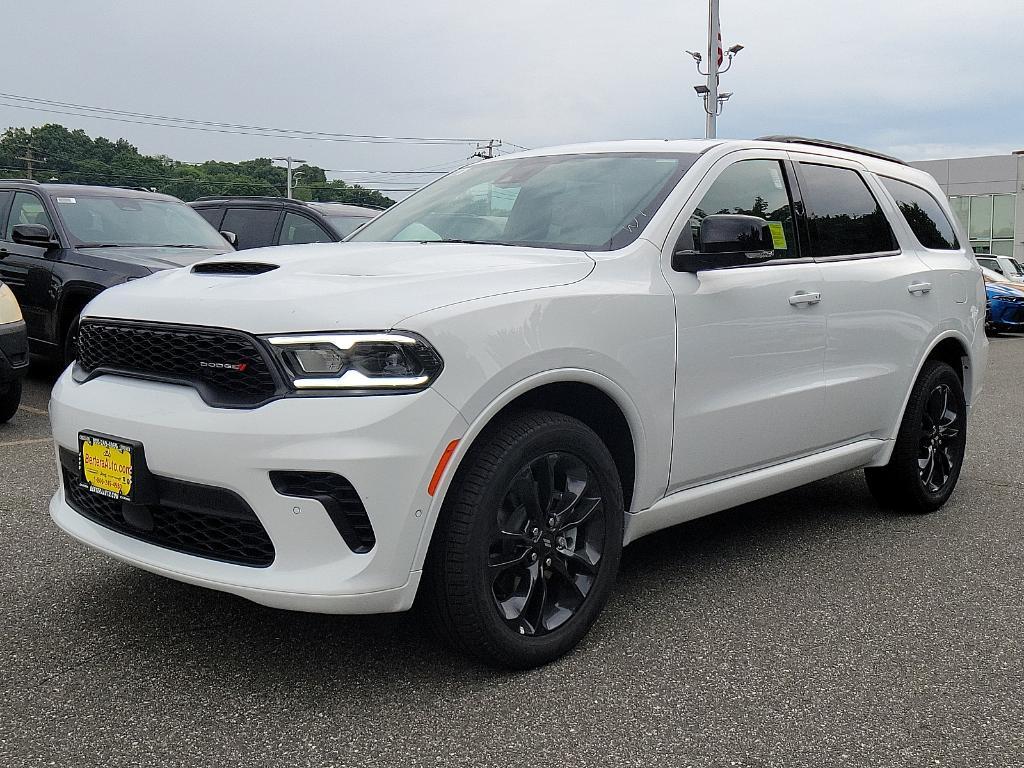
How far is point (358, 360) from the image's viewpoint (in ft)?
9.10

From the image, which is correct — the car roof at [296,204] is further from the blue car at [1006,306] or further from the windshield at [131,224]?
the blue car at [1006,306]

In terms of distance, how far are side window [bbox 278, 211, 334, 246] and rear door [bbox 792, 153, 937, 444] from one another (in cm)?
652

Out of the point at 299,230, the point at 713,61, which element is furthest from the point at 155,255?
the point at 713,61

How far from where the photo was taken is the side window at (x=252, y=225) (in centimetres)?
1073

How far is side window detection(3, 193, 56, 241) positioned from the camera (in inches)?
340

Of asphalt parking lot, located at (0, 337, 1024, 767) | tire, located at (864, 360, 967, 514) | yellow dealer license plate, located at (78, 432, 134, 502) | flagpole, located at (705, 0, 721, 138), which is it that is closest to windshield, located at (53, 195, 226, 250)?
asphalt parking lot, located at (0, 337, 1024, 767)

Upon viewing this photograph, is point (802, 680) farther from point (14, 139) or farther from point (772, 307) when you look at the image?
point (14, 139)

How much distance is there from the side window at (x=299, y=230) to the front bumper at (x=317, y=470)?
7677 mm

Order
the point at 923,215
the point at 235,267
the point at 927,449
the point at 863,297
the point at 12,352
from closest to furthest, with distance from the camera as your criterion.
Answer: the point at 235,267 → the point at 863,297 → the point at 927,449 → the point at 923,215 → the point at 12,352

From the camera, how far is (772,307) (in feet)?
13.1

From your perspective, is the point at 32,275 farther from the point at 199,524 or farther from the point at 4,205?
the point at 199,524

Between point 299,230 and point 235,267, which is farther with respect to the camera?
point 299,230

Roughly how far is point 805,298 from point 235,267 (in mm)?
2206

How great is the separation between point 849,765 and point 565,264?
1.67 m
